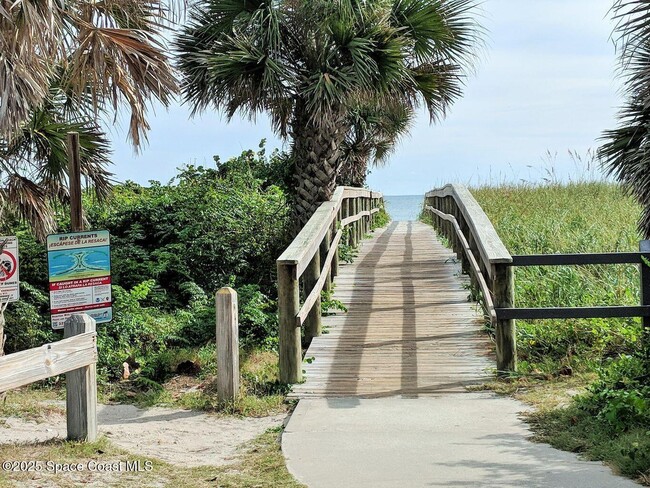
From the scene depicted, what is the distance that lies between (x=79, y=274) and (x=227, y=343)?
1818 mm

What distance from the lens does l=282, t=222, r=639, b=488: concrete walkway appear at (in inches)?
218

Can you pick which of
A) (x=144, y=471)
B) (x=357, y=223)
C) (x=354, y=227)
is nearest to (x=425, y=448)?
(x=144, y=471)

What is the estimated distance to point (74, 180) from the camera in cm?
904

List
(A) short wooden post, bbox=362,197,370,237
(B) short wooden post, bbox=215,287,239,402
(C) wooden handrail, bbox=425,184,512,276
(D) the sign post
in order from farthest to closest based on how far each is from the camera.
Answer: (A) short wooden post, bbox=362,197,370,237
(D) the sign post
(C) wooden handrail, bbox=425,184,512,276
(B) short wooden post, bbox=215,287,239,402

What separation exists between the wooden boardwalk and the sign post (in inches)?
88.8

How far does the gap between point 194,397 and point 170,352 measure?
1617mm

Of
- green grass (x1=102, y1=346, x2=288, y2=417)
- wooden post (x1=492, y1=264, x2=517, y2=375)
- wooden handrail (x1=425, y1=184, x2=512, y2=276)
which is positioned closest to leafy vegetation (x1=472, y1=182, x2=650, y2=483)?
wooden post (x1=492, y1=264, x2=517, y2=375)

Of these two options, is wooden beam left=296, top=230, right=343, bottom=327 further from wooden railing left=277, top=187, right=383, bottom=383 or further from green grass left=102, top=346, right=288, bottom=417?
green grass left=102, top=346, right=288, bottom=417

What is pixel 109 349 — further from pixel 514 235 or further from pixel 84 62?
pixel 514 235

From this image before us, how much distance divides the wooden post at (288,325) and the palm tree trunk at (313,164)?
6.10 meters

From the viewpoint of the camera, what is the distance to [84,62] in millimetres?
8266

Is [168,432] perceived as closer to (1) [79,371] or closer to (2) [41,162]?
(1) [79,371]

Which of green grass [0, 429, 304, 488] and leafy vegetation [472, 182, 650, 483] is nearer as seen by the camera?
green grass [0, 429, 304, 488]

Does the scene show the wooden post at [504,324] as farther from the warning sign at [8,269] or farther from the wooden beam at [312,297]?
the warning sign at [8,269]
